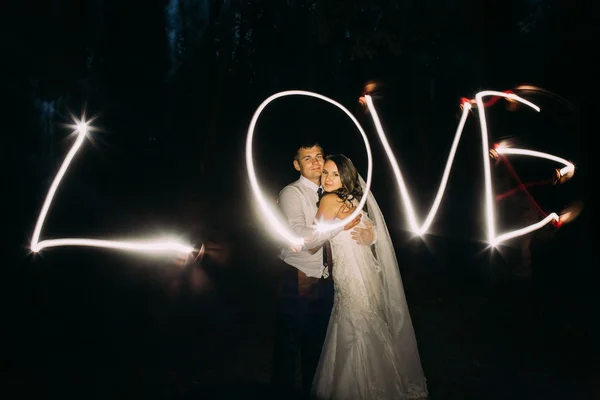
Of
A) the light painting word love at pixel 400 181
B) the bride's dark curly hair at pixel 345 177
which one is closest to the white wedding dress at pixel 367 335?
the bride's dark curly hair at pixel 345 177

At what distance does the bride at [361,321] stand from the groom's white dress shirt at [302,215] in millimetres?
190

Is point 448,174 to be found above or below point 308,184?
above

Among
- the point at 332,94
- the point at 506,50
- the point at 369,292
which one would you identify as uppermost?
the point at 506,50

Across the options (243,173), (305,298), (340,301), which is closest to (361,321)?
(340,301)

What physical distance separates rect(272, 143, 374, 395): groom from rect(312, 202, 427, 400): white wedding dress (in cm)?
19

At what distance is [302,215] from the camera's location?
13.1 feet

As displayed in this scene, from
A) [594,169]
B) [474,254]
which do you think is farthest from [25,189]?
[594,169]

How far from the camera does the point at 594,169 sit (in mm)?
10594

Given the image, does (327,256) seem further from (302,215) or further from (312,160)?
(312,160)

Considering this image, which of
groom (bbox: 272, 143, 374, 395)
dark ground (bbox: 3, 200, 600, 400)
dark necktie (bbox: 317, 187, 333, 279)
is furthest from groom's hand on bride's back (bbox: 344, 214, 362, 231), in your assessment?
dark ground (bbox: 3, 200, 600, 400)

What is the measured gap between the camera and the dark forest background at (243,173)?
5469 mm

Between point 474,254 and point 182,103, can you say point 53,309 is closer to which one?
point 182,103

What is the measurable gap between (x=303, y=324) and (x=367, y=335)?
0.58 m

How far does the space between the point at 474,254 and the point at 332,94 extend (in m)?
4.95
